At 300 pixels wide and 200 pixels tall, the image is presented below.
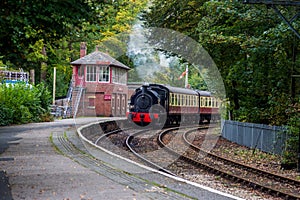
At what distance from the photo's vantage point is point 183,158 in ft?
51.8

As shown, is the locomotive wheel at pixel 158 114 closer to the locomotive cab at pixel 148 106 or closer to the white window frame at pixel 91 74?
the locomotive cab at pixel 148 106

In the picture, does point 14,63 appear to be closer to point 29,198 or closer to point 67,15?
point 67,15

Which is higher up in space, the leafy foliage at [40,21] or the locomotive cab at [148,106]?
the leafy foliage at [40,21]

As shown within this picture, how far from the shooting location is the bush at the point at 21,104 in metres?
25.6

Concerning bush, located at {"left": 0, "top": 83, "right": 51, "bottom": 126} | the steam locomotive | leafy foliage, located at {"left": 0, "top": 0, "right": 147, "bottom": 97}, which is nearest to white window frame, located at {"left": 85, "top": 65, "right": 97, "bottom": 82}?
the steam locomotive

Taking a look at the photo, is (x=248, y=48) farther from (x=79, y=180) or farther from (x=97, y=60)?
(x=97, y=60)

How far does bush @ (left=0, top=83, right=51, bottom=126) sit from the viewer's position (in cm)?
2556

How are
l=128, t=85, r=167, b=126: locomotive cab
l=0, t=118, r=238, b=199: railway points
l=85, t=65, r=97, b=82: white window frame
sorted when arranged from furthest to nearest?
l=85, t=65, r=97, b=82: white window frame, l=128, t=85, r=167, b=126: locomotive cab, l=0, t=118, r=238, b=199: railway points

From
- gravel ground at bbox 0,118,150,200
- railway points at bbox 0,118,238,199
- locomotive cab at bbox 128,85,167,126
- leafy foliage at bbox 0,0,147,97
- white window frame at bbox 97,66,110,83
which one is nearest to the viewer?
gravel ground at bbox 0,118,150,200

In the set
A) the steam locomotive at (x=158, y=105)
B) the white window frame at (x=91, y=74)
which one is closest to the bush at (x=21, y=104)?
the steam locomotive at (x=158, y=105)

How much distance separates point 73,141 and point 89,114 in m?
23.9

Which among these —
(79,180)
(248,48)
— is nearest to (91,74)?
(248,48)

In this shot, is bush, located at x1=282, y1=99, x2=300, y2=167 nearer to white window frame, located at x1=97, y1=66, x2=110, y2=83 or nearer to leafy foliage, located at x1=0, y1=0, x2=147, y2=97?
leafy foliage, located at x1=0, y1=0, x2=147, y2=97

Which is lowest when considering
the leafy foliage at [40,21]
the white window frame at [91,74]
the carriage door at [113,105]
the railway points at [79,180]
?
the railway points at [79,180]
